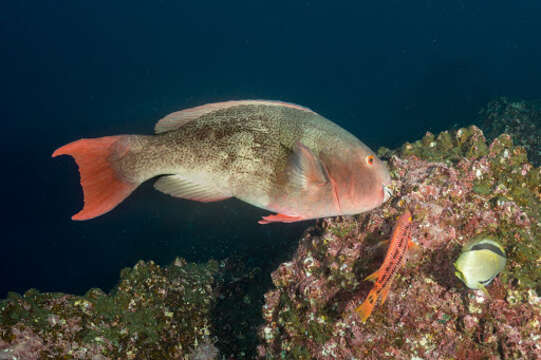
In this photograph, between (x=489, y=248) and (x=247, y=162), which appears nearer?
(x=489, y=248)

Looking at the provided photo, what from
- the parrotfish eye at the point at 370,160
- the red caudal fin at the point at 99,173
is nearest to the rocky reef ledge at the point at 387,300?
the parrotfish eye at the point at 370,160

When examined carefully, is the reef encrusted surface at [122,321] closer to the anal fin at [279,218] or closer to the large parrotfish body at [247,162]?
the large parrotfish body at [247,162]

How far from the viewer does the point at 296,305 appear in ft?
8.39

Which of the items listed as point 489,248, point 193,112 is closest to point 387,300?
point 489,248

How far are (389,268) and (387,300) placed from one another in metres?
0.37

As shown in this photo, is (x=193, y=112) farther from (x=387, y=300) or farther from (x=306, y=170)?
(x=387, y=300)

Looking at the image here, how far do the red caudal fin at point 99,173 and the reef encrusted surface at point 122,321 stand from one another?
153cm

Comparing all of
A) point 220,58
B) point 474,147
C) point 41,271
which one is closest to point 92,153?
point 474,147

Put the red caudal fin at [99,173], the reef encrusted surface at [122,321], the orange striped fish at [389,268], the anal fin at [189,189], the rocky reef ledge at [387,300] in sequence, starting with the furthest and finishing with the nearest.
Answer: the reef encrusted surface at [122,321] → the anal fin at [189,189] → the red caudal fin at [99,173] → the rocky reef ledge at [387,300] → the orange striped fish at [389,268]

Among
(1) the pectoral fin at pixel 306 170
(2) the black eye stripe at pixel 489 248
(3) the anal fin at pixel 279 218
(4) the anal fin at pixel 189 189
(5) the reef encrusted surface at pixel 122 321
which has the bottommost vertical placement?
(5) the reef encrusted surface at pixel 122 321

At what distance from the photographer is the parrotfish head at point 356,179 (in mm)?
2076

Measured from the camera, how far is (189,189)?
2395 mm

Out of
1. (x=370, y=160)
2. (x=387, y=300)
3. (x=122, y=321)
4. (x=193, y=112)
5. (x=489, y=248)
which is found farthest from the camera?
(x=122, y=321)

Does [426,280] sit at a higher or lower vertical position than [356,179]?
lower
